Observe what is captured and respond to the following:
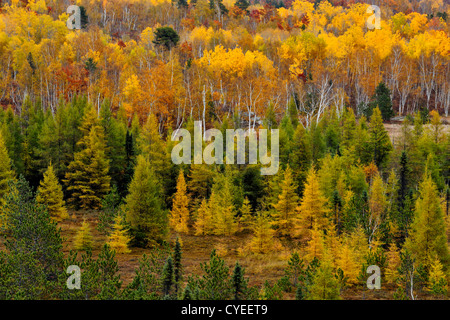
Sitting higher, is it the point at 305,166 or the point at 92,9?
the point at 92,9

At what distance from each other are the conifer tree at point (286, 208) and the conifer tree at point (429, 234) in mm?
11093

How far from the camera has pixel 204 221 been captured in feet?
130

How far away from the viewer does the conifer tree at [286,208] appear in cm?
3753

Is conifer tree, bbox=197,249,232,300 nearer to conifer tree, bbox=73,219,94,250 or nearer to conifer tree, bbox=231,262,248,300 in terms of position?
conifer tree, bbox=231,262,248,300

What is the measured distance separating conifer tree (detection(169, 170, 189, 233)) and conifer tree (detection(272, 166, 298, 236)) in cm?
851

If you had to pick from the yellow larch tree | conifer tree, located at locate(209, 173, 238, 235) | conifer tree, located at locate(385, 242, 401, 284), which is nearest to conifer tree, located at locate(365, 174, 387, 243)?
conifer tree, located at locate(385, 242, 401, 284)

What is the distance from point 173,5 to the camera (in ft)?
371

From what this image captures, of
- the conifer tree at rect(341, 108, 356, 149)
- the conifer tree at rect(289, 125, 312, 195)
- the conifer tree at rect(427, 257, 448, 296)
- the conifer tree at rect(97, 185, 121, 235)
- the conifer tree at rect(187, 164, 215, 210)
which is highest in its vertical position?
the conifer tree at rect(341, 108, 356, 149)

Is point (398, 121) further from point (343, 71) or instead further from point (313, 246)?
point (313, 246)

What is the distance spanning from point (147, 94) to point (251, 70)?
18524 mm

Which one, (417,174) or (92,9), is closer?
(417,174)

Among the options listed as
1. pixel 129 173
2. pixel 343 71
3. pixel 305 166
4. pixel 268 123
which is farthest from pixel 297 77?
pixel 129 173

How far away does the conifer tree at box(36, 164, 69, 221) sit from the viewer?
3725cm
